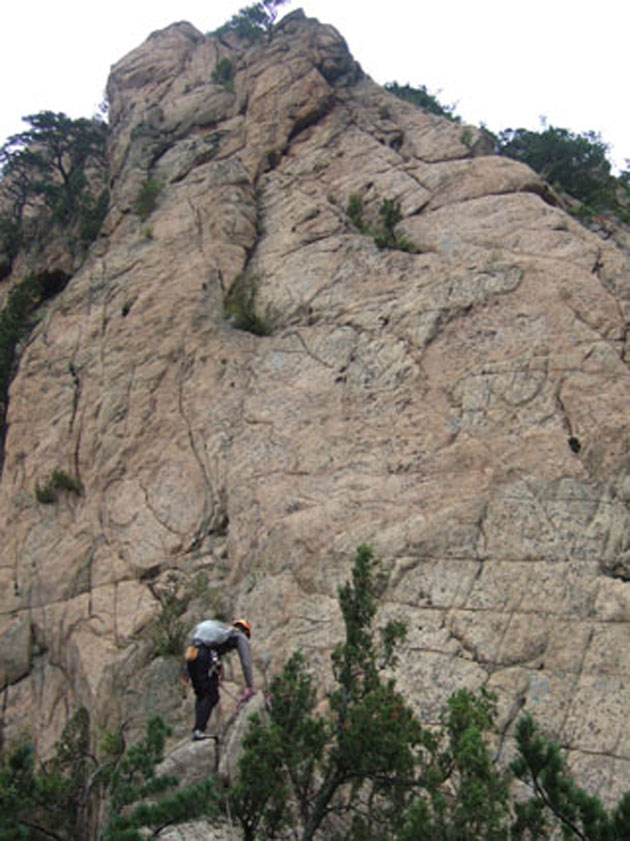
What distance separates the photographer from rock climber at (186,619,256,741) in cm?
980

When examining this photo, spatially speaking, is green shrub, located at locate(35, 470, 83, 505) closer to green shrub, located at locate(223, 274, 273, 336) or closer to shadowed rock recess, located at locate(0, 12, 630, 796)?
shadowed rock recess, located at locate(0, 12, 630, 796)

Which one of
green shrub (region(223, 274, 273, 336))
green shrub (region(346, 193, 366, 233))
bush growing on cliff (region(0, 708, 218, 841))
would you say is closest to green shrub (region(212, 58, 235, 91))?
green shrub (region(346, 193, 366, 233))

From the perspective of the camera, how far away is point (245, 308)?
61.3ft

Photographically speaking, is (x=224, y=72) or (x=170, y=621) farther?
(x=224, y=72)

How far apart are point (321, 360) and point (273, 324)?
7.81 feet

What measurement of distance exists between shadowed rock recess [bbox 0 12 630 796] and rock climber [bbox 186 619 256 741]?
5.08ft

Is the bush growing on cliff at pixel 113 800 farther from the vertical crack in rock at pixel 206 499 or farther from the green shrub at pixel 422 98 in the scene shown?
the green shrub at pixel 422 98

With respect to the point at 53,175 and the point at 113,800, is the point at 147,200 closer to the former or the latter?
the point at 53,175

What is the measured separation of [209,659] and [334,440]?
5804 mm

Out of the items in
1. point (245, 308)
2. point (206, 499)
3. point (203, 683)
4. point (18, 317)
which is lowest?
point (203, 683)

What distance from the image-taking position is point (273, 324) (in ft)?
59.7

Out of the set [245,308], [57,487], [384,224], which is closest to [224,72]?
[384,224]

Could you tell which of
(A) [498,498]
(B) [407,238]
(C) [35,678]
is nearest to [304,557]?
(A) [498,498]

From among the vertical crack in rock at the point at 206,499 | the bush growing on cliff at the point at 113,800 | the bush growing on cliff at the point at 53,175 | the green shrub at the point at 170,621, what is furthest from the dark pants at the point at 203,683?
the bush growing on cliff at the point at 53,175
